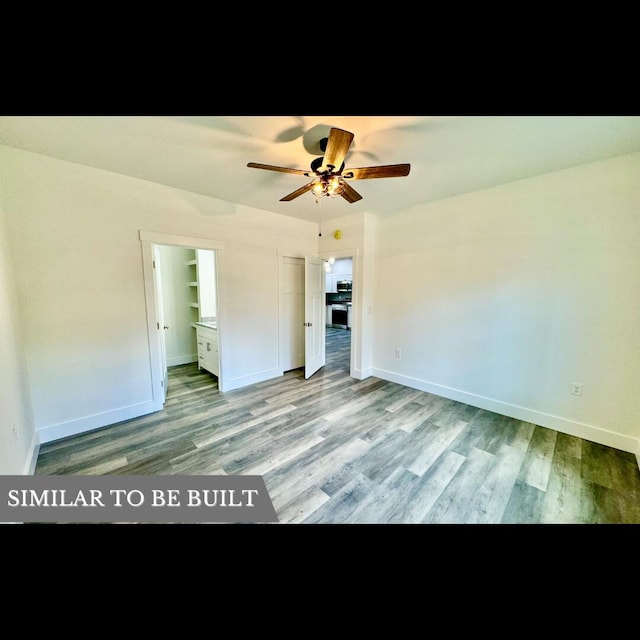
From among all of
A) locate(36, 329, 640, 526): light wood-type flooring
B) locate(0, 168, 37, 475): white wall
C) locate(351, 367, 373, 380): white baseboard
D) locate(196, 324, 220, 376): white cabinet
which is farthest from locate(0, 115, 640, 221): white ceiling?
locate(351, 367, 373, 380): white baseboard

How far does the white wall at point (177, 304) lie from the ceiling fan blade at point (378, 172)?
11.9ft

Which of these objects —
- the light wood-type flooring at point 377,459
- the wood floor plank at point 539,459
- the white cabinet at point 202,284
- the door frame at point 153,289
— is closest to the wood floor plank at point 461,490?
the light wood-type flooring at point 377,459

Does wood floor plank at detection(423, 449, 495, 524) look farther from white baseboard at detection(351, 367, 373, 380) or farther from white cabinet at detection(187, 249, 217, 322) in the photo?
white cabinet at detection(187, 249, 217, 322)

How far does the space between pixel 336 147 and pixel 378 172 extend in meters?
0.45

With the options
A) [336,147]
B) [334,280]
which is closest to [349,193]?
[336,147]

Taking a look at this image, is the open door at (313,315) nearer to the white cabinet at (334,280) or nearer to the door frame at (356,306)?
the door frame at (356,306)

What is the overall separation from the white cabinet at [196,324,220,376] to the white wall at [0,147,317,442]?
982 mm

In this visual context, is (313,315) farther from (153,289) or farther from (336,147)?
(336,147)

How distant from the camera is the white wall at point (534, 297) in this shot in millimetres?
2053

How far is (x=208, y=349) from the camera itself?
150 inches
